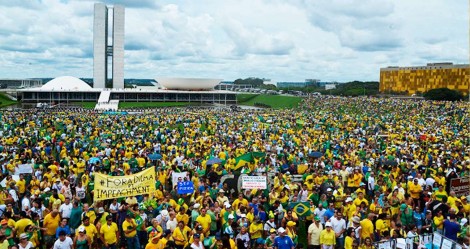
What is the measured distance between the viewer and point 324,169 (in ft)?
48.1

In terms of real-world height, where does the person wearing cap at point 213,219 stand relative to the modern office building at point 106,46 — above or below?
below

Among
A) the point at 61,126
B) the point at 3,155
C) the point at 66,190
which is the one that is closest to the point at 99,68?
the point at 61,126

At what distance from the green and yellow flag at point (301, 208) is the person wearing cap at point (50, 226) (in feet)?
14.9

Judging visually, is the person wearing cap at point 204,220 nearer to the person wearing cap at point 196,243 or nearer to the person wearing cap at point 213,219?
the person wearing cap at point 213,219

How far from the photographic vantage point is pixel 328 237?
824cm

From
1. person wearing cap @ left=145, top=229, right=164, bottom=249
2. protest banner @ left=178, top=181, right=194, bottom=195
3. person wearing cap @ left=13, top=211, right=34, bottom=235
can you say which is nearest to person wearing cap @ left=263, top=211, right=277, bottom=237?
person wearing cap @ left=145, top=229, right=164, bottom=249

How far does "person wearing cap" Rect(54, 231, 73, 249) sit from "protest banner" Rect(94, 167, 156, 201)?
2.34 metres

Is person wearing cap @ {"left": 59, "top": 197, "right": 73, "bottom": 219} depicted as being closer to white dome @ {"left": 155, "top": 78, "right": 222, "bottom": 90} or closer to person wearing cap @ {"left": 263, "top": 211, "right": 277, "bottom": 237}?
person wearing cap @ {"left": 263, "top": 211, "right": 277, "bottom": 237}

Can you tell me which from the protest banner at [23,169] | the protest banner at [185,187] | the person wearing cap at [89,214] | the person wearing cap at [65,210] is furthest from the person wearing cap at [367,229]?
the protest banner at [23,169]

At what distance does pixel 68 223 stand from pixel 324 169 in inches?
317

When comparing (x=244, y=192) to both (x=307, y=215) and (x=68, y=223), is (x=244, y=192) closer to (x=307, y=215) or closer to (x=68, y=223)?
(x=307, y=215)

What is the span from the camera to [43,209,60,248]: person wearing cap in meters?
8.70

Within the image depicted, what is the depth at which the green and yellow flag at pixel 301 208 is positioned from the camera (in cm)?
998

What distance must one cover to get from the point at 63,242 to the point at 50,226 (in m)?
1.17
